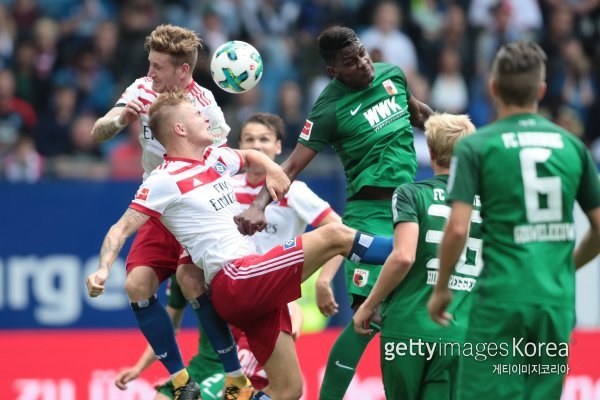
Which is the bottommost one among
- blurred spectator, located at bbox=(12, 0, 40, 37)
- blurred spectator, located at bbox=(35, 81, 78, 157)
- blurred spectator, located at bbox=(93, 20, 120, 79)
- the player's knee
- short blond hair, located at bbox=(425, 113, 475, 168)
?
the player's knee

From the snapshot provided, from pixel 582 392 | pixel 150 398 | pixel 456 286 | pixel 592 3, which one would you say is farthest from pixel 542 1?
pixel 456 286

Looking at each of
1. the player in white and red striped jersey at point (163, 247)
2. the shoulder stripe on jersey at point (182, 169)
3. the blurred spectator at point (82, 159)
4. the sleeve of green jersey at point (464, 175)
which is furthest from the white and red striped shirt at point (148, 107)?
the blurred spectator at point (82, 159)

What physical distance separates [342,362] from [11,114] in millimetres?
7828

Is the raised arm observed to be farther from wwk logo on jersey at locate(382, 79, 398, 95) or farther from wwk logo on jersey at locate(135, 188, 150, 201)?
wwk logo on jersey at locate(382, 79, 398, 95)

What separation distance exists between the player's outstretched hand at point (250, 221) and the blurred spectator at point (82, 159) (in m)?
5.95

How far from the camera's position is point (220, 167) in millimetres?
7215

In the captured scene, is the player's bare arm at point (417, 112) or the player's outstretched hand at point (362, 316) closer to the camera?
the player's outstretched hand at point (362, 316)

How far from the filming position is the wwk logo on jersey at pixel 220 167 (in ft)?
23.6

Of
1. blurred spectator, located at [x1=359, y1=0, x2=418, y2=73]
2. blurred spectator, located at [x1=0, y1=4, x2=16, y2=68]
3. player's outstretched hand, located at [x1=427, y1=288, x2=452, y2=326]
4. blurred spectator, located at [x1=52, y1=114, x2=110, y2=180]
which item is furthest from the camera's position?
blurred spectator, located at [x1=359, y1=0, x2=418, y2=73]

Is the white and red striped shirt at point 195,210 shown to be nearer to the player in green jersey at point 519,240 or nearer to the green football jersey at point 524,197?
the player in green jersey at point 519,240

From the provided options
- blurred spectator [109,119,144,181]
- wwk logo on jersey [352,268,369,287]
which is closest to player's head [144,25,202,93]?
wwk logo on jersey [352,268,369,287]

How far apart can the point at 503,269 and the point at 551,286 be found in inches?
9.1

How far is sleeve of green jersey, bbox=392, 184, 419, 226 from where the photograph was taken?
6031 mm

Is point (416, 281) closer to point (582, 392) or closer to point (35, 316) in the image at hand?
point (582, 392)
